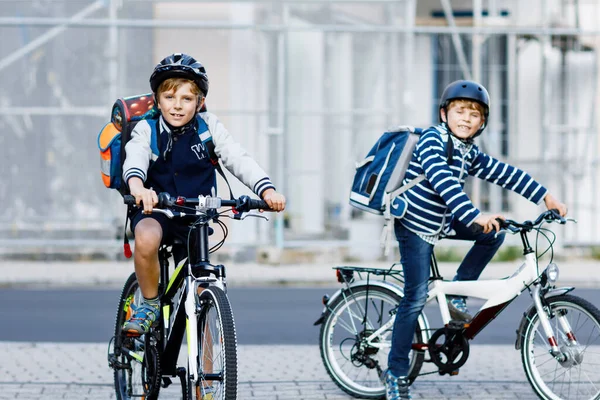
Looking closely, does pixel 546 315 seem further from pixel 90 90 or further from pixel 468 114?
pixel 90 90

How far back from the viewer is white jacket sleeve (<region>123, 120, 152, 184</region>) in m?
5.06

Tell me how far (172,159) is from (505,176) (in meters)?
1.81

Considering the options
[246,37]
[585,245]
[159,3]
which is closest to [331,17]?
[246,37]

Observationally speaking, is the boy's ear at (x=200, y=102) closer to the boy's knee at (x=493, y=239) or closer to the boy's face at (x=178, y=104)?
the boy's face at (x=178, y=104)

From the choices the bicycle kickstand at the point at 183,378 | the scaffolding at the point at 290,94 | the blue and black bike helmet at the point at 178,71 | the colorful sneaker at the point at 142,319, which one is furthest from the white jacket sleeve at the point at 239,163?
the scaffolding at the point at 290,94

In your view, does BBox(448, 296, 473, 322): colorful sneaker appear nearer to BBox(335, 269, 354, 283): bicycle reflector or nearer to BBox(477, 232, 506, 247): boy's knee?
BBox(477, 232, 506, 247): boy's knee

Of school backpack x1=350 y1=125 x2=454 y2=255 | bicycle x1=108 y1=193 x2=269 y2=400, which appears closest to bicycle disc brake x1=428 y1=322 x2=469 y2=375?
school backpack x1=350 y1=125 x2=454 y2=255

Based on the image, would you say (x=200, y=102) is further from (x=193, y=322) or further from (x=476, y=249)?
(x=476, y=249)

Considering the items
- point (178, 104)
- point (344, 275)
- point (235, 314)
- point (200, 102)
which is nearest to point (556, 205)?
point (344, 275)

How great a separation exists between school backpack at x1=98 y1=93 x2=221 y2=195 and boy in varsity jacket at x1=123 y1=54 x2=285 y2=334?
0.16 ft

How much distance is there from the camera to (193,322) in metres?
4.85

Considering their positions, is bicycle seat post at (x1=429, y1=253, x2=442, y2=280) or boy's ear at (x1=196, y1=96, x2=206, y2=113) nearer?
boy's ear at (x1=196, y1=96, x2=206, y2=113)

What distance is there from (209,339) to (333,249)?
10.6m

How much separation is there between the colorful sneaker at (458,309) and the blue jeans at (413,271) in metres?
0.15
